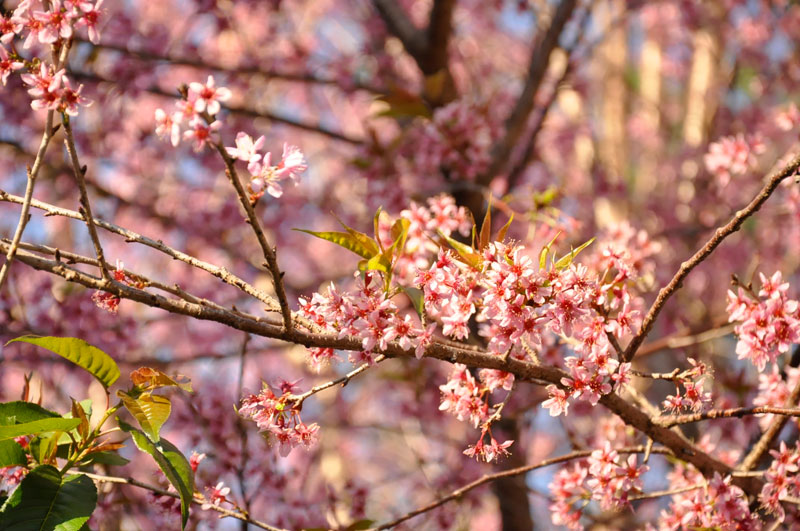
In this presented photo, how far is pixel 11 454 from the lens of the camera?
1.52 meters

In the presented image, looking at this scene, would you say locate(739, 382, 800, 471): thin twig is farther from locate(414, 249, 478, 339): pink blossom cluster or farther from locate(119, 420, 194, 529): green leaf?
locate(119, 420, 194, 529): green leaf

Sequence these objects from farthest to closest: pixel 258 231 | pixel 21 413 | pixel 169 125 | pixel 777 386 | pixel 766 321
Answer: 1. pixel 777 386
2. pixel 766 321
3. pixel 21 413
4. pixel 169 125
5. pixel 258 231

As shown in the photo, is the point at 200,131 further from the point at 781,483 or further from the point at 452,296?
the point at 781,483

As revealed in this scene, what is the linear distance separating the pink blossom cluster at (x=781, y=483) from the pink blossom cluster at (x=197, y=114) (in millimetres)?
1520

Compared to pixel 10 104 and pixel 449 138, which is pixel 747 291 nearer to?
pixel 449 138

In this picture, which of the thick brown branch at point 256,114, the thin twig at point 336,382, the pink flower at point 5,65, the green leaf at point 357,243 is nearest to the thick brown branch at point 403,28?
the thick brown branch at point 256,114

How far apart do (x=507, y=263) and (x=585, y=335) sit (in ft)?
0.89

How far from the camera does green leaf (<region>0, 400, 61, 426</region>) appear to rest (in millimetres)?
1530

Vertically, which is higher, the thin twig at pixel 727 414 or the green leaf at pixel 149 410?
the thin twig at pixel 727 414

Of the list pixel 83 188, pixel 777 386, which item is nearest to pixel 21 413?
pixel 83 188

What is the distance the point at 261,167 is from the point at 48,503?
0.81m

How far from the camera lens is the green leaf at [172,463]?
136cm

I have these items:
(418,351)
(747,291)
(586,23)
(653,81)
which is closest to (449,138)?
(586,23)

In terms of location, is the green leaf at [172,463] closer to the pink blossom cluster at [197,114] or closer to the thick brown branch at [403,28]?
the pink blossom cluster at [197,114]
